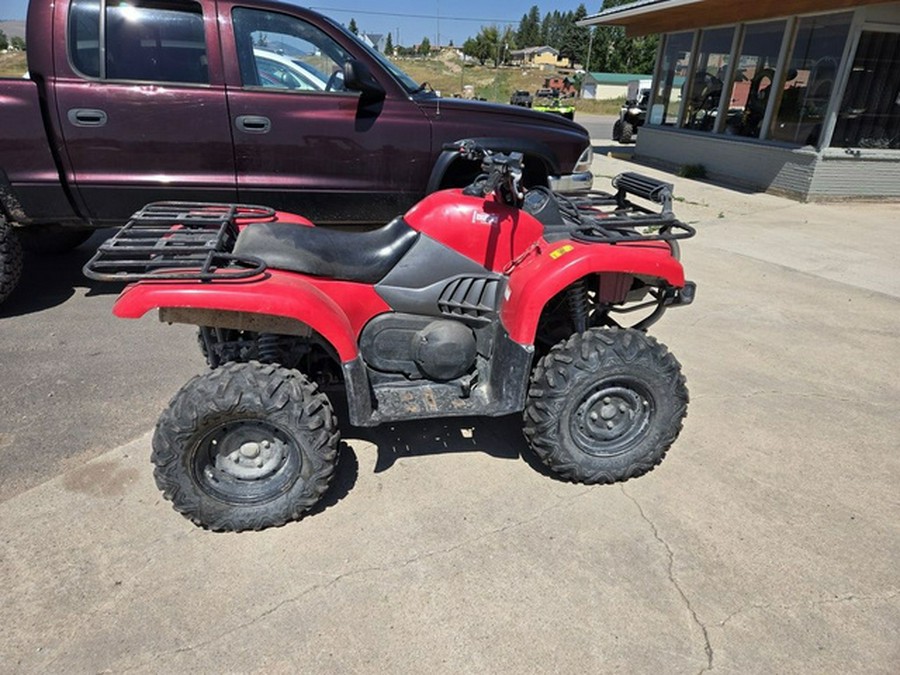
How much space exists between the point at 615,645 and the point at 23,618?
202 cm

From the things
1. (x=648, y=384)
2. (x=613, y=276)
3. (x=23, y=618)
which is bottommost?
(x=23, y=618)

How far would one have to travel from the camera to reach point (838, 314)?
508 centimetres

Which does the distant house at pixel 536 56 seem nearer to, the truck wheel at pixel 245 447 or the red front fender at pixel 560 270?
the red front fender at pixel 560 270

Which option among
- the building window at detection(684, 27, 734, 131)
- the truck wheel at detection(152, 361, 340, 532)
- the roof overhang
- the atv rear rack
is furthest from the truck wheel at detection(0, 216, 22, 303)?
the building window at detection(684, 27, 734, 131)

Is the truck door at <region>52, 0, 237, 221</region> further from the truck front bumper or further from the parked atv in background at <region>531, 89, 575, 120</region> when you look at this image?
the parked atv in background at <region>531, 89, 575, 120</region>

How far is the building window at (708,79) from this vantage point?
11922 millimetres

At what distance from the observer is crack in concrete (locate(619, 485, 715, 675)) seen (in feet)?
6.61

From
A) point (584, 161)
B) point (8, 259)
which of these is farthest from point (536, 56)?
point (8, 259)

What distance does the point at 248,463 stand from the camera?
8.36ft

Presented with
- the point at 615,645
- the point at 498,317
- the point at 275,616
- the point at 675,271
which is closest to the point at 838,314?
the point at 675,271

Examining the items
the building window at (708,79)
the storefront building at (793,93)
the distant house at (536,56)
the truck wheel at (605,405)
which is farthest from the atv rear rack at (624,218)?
the distant house at (536,56)

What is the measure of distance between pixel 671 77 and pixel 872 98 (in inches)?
186

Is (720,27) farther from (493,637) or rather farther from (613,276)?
(493,637)

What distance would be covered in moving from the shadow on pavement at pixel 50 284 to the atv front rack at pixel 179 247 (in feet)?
7.62
